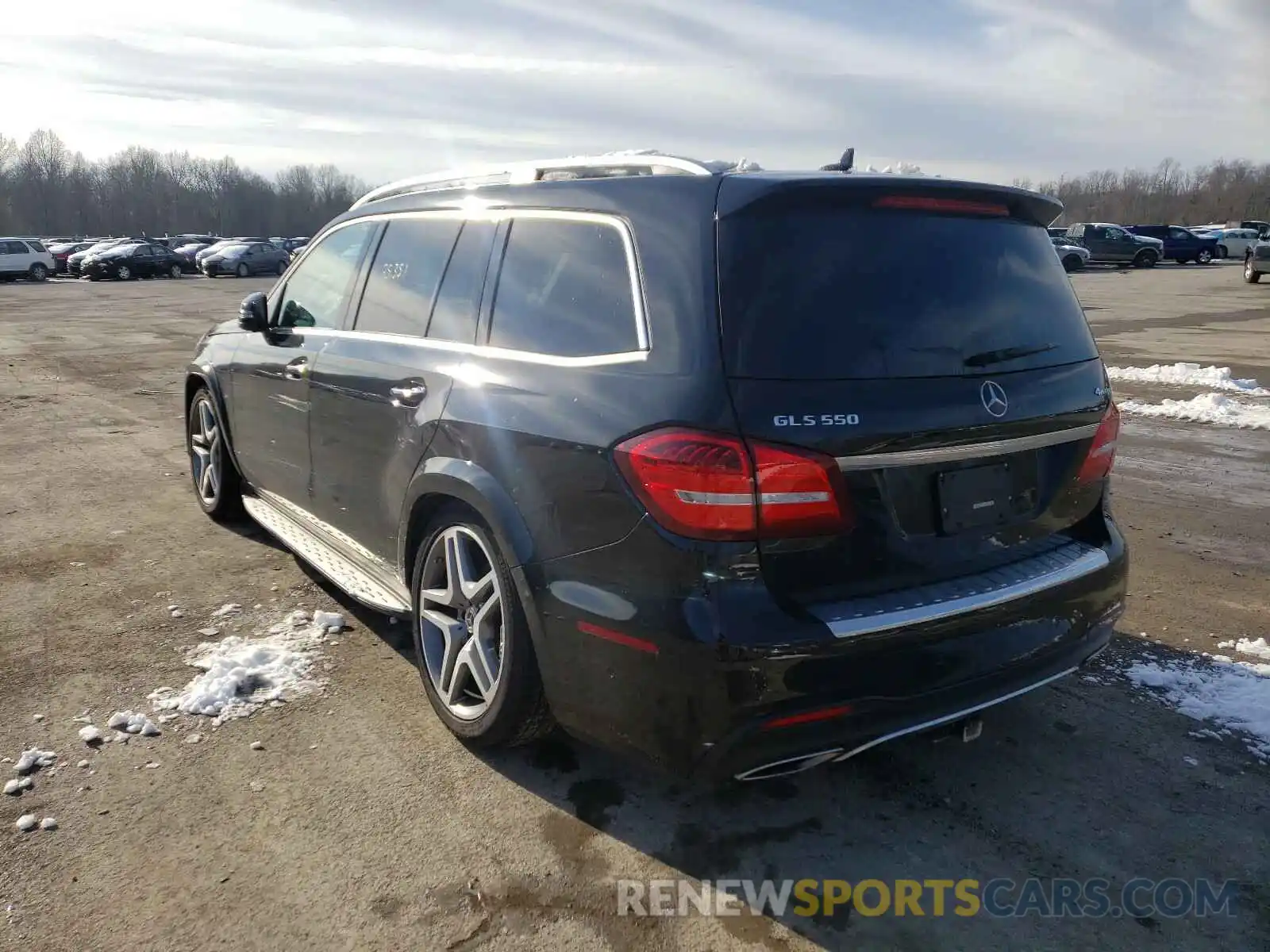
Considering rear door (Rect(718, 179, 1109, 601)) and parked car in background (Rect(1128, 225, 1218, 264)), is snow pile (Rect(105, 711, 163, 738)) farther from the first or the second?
parked car in background (Rect(1128, 225, 1218, 264))

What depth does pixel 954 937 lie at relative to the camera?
8.02 feet

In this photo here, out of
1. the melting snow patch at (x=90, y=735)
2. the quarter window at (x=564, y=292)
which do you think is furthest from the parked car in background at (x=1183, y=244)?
the melting snow patch at (x=90, y=735)

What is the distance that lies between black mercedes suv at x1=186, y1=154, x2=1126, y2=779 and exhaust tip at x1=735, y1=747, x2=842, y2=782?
0.01 metres

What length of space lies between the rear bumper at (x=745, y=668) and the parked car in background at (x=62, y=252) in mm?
48242

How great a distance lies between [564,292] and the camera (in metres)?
2.99

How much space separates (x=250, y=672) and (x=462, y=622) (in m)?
1.11

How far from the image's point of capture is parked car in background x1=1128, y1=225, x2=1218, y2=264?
154 ft

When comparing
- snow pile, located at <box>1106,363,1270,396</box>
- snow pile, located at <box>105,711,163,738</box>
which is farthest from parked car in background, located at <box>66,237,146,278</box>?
snow pile, located at <box>105,711,163,738</box>

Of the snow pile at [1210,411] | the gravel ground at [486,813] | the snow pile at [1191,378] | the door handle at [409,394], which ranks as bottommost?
the gravel ground at [486,813]

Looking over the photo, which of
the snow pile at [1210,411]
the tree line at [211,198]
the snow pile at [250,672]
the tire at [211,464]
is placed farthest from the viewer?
the tree line at [211,198]

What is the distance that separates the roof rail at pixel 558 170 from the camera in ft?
9.30

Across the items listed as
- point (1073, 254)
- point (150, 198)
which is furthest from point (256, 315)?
point (150, 198)

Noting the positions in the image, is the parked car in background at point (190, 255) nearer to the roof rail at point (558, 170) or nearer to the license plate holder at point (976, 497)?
the roof rail at point (558, 170)

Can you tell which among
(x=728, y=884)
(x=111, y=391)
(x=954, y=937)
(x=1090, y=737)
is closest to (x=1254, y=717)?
(x=1090, y=737)
